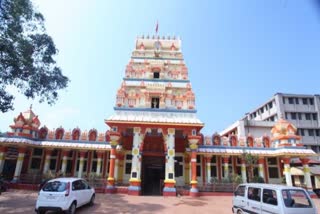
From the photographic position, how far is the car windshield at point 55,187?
8486mm

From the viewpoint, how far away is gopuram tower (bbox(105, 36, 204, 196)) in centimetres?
1534

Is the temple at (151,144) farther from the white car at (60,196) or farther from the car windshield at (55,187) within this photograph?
the car windshield at (55,187)

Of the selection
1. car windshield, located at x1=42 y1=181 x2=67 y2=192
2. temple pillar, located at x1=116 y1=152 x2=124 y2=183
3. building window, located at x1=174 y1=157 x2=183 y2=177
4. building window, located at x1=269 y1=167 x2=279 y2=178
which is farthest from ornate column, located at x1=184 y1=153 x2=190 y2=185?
car windshield, located at x1=42 y1=181 x2=67 y2=192

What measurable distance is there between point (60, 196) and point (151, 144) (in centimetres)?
1080

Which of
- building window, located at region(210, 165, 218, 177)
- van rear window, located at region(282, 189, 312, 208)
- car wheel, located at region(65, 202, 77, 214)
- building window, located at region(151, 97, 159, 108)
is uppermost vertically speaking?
building window, located at region(151, 97, 159, 108)

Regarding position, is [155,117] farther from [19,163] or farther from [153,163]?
[19,163]

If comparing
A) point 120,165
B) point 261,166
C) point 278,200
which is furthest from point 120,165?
point 278,200

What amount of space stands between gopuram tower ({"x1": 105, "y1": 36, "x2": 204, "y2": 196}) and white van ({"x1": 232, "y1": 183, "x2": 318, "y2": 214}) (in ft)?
24.5

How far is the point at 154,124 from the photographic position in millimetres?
15547

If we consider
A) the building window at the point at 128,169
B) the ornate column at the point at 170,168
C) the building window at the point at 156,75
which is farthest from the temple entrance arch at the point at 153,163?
the building window at the point at 156,75

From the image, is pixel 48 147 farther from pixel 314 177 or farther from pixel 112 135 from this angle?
pixel 314 177

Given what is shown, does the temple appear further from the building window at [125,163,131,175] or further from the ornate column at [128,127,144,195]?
the ornate column at [128,127,144,195]

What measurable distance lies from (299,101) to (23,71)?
1709 inches

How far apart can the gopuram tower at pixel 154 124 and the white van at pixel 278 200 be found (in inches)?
294
